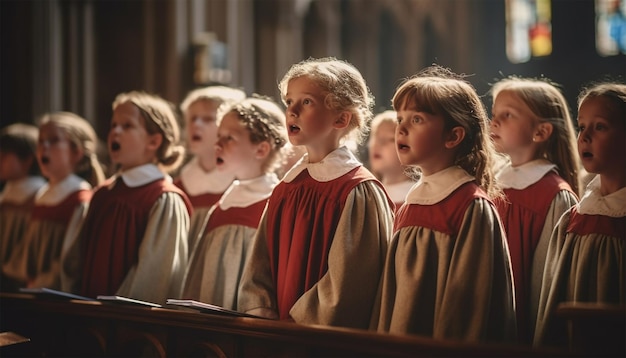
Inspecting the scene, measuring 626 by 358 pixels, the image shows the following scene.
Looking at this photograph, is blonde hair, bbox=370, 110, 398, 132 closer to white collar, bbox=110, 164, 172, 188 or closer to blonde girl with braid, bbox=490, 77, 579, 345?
blonde girl with braid, bbox=490, 77, 579, 345

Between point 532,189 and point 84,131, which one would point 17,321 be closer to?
point 84,131

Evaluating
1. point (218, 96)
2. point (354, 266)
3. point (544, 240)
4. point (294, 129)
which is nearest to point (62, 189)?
point (218, 96)

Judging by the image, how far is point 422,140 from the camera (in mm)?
2445

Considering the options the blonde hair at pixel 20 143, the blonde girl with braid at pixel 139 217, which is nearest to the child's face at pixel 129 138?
the blonde girl with braid at pixel 139 217

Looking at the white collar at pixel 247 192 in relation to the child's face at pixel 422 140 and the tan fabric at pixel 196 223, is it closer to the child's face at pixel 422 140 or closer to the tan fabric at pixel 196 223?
the tan fabric at pixel 196 223

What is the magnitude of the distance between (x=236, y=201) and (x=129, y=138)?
0.70m

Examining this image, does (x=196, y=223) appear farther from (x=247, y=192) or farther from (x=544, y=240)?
(x=544, y=240)

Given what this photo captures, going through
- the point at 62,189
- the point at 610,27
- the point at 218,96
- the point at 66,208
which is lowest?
the point at 66,208

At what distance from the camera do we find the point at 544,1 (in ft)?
41.2

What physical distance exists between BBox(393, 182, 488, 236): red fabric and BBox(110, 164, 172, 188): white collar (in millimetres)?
1446

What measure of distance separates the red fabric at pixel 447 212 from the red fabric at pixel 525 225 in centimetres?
46

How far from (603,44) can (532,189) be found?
10.5m

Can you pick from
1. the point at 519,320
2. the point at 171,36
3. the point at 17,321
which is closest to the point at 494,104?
the point at 519,320

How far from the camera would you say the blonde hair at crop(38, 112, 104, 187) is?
4148mm
